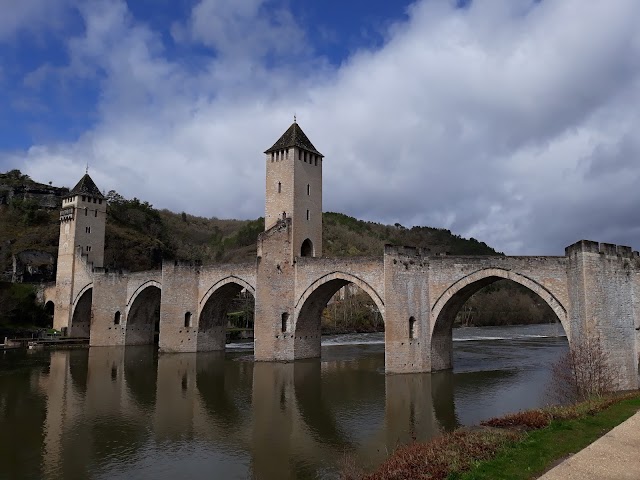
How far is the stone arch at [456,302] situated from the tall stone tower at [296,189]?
8665 mm

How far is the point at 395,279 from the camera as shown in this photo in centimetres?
2267

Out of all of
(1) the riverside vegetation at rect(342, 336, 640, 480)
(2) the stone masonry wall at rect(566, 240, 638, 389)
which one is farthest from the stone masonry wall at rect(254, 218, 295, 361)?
(1) the riverside vegetation at rect(342, 336, 640, 480)

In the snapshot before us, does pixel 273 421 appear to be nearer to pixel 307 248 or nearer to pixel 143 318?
pixel 307 248

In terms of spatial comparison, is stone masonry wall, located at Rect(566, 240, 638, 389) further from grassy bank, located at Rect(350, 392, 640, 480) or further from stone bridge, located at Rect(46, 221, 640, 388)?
grassy bank, located at Rect(350, 392, 640, 480)

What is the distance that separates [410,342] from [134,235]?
49.2 m

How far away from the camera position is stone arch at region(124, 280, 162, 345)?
122 feet

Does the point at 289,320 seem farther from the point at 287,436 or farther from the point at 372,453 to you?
the point at 372,453

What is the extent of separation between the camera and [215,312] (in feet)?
111

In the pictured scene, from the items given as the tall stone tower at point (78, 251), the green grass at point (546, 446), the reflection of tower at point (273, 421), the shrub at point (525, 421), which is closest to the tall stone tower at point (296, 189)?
the reflection of tower at point (273, 421)

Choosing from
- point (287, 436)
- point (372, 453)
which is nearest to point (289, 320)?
point (287, 436)

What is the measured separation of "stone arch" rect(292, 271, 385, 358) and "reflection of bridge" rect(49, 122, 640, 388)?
2.4 inches

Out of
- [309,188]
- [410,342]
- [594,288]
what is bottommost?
[410,342]

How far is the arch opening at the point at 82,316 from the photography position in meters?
42.3

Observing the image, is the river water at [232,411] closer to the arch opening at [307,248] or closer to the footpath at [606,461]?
the footpath at [606,461]
